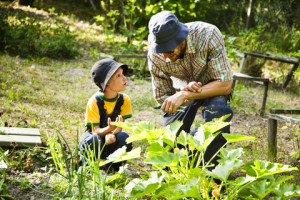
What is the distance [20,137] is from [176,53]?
140 cm

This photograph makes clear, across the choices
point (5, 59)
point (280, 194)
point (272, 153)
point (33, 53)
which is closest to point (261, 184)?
point (280, 194)

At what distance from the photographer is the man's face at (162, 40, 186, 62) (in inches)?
101

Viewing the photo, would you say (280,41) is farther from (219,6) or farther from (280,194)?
(280,194)

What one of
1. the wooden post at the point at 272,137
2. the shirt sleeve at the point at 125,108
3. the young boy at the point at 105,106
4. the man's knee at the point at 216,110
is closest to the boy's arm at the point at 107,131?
the young boy at the point at 105,106

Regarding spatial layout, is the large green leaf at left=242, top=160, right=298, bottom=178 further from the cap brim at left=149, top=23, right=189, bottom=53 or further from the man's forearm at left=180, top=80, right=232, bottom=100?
the cap brim at left=149, top=23, right=189, bottom=53

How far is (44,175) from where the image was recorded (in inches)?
93.8

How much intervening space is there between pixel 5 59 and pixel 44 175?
446 centimetres

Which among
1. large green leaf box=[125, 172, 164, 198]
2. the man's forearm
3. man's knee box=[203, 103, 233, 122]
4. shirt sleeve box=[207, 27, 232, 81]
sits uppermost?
shirt sleeve box=[207, 27, 232, 81]

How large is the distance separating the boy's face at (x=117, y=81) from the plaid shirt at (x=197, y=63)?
1.03ft

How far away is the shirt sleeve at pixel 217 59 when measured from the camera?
2.61 m

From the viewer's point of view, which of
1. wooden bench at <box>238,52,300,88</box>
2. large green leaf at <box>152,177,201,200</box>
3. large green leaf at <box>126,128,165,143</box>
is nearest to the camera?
→ large green leaf at <box>152,177,201,200</box>

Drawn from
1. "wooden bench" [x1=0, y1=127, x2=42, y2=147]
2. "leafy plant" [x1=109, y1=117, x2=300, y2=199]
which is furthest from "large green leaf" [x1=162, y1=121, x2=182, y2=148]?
"wooden bench" [x1=0, y1=127, x2=42, y2=147]

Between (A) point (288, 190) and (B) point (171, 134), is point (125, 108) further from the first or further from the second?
(A) point (288, 190)

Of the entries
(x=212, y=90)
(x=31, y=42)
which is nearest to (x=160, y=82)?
(x=212, y=90)
